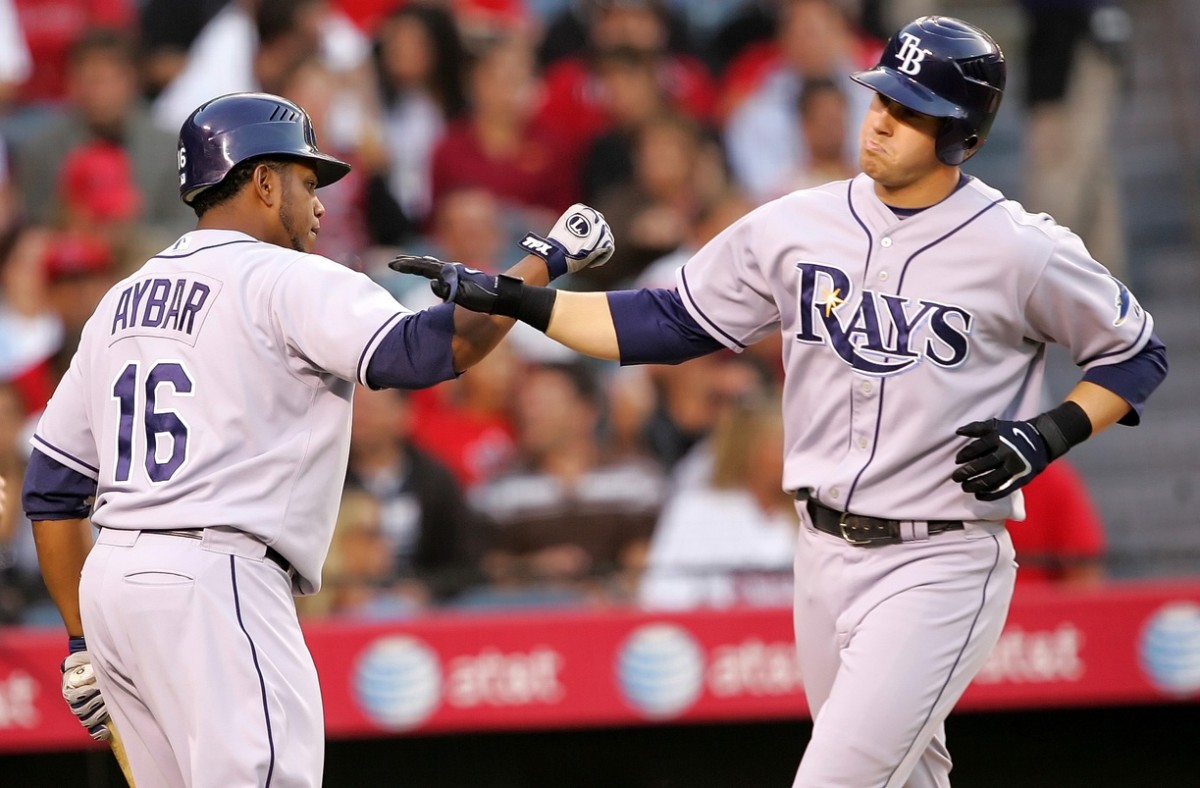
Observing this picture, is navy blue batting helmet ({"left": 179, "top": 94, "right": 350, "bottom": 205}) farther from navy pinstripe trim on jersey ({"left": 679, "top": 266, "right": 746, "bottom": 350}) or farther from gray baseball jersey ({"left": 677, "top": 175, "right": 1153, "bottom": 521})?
gray baseball jersey ({"left": 677, "top": 175, "right": 1153, "bottom": 521})

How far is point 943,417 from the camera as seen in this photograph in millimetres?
3162

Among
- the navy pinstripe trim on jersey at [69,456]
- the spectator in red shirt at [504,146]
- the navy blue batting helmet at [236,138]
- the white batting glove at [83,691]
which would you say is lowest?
the white batting glove at [83,691]

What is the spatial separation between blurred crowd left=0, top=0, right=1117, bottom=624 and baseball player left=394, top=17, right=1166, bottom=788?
83.3 inches

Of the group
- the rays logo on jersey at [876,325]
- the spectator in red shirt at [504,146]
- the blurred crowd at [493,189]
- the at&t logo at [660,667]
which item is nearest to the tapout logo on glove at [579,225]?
the rays logo on jersey at [876,325]

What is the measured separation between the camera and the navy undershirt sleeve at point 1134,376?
3.22m

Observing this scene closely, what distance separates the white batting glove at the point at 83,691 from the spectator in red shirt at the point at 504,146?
409 centimetres

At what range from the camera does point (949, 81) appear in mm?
3213

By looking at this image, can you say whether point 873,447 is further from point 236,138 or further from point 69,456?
point 69,456

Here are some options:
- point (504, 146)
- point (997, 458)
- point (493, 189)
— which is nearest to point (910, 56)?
point (997, 458)

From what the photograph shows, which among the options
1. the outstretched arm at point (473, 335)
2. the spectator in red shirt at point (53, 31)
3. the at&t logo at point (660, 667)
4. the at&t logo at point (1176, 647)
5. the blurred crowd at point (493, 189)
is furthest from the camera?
the spectator in red shirt at point (53, 31)

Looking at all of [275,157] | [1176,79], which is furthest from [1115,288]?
[1176,79]

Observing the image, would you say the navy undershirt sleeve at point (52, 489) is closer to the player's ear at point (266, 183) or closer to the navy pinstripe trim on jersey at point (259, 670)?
the navy pinstripe trim on jersey at point (259, 670)

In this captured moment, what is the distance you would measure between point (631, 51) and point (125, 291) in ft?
15.1

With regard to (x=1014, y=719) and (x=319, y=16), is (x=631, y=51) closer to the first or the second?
(x=319, y=16)
